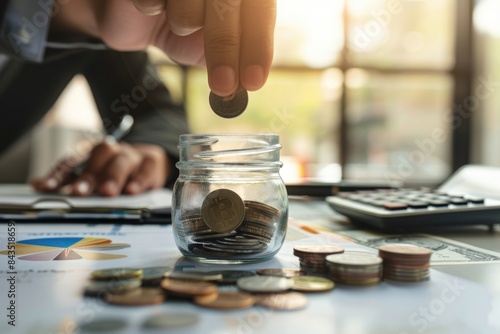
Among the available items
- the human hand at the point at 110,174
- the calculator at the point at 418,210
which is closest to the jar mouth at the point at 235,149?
the calculator at the point at 418,210

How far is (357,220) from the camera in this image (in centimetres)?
70

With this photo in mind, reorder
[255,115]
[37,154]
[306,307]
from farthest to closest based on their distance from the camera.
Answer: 1. [255,115]
2. [37,154]
3. [306,307]

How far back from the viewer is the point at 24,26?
92 centimetres

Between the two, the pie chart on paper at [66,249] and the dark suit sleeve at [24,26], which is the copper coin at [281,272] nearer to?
the pie chart on paper at [66,249]

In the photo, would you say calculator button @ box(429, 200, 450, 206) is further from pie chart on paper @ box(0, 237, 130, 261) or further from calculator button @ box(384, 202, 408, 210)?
pie chart on paper @ box(0, 237, 130, 261)

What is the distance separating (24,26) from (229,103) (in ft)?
1.84

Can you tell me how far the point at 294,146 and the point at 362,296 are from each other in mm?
2880

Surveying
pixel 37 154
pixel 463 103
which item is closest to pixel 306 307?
pixel 37 154

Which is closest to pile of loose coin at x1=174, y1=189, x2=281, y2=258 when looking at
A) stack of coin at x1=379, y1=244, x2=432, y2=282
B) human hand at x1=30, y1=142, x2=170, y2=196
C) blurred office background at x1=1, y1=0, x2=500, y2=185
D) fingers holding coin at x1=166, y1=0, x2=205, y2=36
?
stack of coin at x1=379, y1=244, x2=432, y2=282

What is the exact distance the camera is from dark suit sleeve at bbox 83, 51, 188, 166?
1.44m

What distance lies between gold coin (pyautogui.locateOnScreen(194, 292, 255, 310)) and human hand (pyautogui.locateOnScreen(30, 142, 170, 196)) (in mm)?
690

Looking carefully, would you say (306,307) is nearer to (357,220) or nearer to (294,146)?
(357,220)

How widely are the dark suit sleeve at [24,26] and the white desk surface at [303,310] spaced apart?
1.91ft

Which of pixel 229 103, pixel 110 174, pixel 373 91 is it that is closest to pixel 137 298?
pixel 229 103
